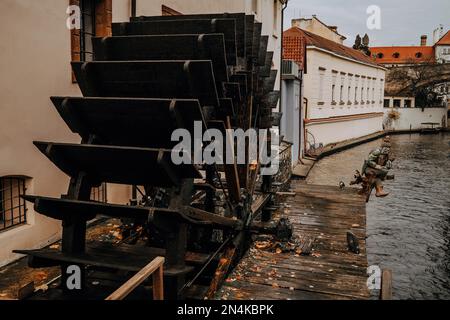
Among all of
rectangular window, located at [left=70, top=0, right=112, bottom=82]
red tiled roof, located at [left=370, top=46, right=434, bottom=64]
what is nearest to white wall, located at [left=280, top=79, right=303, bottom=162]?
rectangular window, located at [left=70, top=0, right=112, bottom=82]

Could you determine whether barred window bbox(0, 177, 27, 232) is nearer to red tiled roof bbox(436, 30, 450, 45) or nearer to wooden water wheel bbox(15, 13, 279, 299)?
wooden water wheel bbox(15, 13, 279, 299)

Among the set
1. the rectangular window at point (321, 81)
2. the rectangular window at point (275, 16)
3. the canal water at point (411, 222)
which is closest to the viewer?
the canal water at point (411, 222)

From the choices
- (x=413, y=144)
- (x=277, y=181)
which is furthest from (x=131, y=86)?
(x=413, y=144)

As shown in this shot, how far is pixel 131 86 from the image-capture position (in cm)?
524

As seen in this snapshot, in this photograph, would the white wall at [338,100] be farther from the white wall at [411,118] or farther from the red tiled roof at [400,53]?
the red tiled roof at [400,53]

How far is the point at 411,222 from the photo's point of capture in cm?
1270

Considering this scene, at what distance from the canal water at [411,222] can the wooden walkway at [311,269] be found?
6.18 ft

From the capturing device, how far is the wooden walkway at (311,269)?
4.86 meters

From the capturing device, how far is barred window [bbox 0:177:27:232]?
5738 millimetres

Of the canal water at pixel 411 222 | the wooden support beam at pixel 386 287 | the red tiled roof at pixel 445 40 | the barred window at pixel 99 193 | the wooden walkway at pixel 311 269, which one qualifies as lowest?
the canal water at pixel 411 222

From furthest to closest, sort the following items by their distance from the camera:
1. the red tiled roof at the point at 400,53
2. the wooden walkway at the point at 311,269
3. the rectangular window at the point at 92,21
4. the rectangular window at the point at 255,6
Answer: the red tiled roof at the point at 400,53 → the rectangular window at the point at 255,6 → the rectangular window at the point at 92,21 → the wooden walkway at the point at 311,269

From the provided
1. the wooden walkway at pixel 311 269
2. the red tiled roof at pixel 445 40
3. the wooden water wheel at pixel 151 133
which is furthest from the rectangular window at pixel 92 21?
the red tiled roof at pixel 445 40
